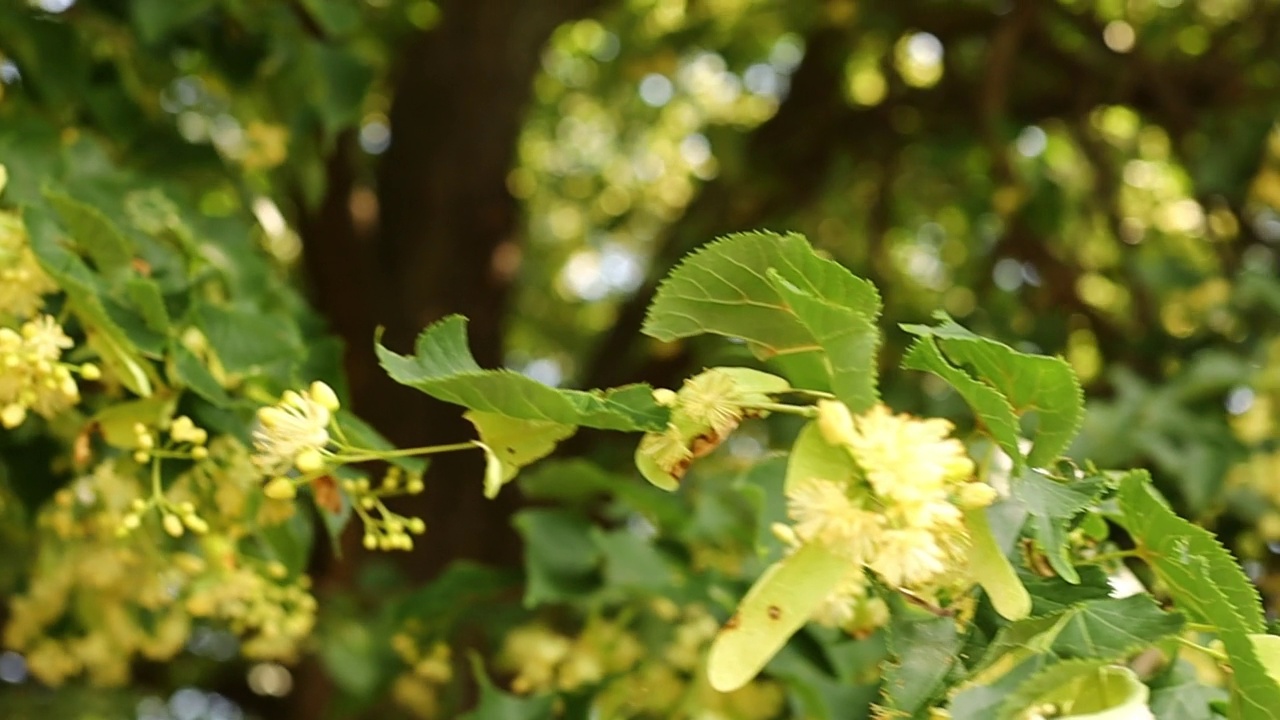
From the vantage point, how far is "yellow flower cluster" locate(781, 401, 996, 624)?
49 cm

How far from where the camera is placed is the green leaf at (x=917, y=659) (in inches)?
21.0

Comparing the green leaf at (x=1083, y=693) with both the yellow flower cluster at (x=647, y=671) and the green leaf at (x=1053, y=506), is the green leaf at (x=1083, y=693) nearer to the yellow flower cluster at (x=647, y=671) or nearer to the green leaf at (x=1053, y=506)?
the green leaf at (x=1053, y=506)

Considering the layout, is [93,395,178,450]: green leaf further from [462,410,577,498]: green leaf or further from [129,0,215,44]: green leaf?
[129,0,215,44]: green leaf

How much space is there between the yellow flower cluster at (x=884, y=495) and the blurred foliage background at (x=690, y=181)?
437 mm

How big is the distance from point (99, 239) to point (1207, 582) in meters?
0.72

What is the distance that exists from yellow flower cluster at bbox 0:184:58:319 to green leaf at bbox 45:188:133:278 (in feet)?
0.13

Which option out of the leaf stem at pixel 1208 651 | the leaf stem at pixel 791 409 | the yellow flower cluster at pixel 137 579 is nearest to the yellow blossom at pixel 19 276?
the yellow flower cluster at pixel 137 579

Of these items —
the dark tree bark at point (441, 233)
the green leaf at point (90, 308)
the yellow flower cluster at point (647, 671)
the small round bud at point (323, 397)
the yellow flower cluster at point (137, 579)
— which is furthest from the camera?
the dark tree bark at point (441, 233)

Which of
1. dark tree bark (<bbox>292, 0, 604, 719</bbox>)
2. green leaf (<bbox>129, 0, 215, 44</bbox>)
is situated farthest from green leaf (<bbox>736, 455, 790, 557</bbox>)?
dark tree bark (<bbox>292, 0, 604, 719</bbox>)

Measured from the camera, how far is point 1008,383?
0.55 m

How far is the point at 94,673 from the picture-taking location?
1538 mm

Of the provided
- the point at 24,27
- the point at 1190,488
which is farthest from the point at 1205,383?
the point at 24,27

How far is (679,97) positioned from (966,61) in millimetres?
816

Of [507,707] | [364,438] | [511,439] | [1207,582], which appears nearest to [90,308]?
[364,438]
